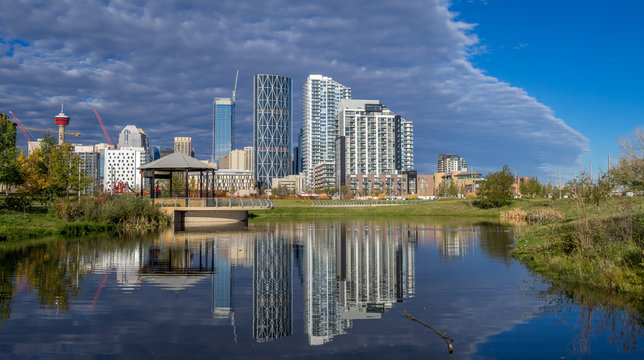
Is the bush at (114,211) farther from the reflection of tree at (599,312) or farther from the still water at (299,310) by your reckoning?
the reflection of tree at (599,312)

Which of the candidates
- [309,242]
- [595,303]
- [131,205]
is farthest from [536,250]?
[131,205]

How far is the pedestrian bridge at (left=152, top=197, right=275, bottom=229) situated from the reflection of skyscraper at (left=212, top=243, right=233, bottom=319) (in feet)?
80.3

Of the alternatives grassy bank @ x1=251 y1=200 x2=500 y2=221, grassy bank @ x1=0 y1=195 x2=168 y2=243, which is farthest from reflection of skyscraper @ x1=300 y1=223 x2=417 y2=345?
grassy bank @ x1=251 y1=200 x2=500 y2=221

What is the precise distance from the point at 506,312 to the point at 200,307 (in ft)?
25.9

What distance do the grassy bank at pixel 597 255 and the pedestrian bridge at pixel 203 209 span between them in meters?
32.8

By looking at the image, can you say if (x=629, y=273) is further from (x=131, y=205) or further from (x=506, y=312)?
(x=131, y=205)

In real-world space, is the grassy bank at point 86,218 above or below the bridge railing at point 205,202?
below

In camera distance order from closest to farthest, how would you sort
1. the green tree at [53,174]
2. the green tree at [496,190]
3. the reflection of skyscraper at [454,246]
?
the reflection of skyscraper at [454,246] < the green tree at [53,174] < the green tree at [496,190]

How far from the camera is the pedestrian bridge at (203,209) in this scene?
45.6 meters

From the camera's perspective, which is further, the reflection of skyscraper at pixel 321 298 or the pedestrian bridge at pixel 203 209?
the pedestrian bridge at pixel 203 209

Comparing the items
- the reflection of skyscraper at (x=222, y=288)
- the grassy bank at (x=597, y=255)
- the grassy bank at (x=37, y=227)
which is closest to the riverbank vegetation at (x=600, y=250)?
the grassy bank at (x=597, y=255)

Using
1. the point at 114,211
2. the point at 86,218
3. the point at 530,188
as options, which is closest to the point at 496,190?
the point at 530,188

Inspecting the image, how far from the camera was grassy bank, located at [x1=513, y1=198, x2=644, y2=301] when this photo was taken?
1341 cm

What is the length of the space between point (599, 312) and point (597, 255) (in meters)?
4.94
